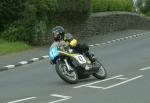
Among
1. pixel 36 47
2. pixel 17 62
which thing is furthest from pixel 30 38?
pixel 17 62

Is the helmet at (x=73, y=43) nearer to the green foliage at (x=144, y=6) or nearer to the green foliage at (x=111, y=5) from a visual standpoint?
the green foliage at (x=111, y=5)

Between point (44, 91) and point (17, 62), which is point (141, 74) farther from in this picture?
point (17, 62)

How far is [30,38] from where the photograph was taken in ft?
94.5

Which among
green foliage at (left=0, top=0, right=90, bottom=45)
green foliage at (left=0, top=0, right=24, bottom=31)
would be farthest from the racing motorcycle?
green foliage at (left=0, top=0, right=24, bottom=31)

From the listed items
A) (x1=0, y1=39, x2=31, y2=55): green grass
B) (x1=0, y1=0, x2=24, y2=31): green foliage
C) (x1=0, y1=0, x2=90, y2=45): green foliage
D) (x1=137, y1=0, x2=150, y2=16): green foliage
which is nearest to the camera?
(x1=0, y1=39, x2=31, y2=55): green grass

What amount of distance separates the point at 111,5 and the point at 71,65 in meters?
30.7

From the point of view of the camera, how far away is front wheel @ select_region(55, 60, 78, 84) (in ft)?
49.1

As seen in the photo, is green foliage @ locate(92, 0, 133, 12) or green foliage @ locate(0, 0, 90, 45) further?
green foliage @ locate(92, 0, 133, 12)

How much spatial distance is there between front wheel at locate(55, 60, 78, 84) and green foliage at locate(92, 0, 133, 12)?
89.2 ft

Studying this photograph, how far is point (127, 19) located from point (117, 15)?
8.82ft

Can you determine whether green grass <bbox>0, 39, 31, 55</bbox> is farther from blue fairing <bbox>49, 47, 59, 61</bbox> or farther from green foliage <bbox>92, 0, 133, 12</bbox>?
green foliage <bbox>92, 0, 133, 12</bbox>

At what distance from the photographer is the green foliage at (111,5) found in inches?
1690

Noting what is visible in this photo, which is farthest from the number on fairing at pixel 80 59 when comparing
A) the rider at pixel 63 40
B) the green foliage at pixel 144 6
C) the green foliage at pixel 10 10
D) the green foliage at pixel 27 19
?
the green foliage at pixel 144 6

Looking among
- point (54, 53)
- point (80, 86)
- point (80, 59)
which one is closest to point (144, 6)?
point (80, 59)
